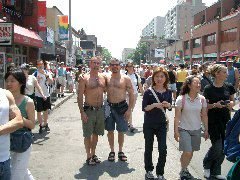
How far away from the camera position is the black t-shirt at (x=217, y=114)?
19.3ft

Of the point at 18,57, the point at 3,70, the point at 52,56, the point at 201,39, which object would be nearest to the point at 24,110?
the point at 3,70

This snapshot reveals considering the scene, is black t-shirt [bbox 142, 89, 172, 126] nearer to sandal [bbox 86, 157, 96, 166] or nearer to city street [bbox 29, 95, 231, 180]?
city street [bbox 29, 95, 231, 180]

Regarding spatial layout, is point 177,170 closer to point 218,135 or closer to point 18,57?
point 218,135

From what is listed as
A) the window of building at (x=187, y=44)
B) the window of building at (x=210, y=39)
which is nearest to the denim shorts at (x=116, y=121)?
the window of building at (x=210, y=39)

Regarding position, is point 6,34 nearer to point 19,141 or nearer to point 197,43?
point 19,141

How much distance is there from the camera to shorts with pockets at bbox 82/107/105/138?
6758mm

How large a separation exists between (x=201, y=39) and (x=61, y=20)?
3003 cm

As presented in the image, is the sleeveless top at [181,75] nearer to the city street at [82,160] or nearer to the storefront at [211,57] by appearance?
the city street at [82,160]

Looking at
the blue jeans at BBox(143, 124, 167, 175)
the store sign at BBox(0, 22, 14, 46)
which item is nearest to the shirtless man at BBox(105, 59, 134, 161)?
the blue jeans at BBox(143, 124, 167, 175)

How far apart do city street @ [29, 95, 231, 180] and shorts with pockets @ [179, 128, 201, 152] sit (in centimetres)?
57

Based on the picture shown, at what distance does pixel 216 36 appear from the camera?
2067 inches

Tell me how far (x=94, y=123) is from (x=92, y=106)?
31cm

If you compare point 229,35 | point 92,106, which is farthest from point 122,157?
point 229,35

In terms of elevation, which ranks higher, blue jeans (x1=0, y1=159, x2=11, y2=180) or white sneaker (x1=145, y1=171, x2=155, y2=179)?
blue jeans (x1=0, y1=159, x2=11, y2=180)
